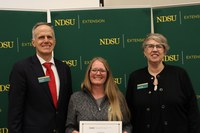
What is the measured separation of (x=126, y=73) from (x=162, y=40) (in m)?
0.99

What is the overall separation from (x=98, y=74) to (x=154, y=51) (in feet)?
2.03

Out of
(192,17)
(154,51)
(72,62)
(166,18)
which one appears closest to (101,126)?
(154,51)

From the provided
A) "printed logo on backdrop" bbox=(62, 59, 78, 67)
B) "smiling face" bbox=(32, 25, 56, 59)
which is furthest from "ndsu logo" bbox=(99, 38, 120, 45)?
"smiling face" bbox=(32, 25, 56, 59)

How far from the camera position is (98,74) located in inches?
112

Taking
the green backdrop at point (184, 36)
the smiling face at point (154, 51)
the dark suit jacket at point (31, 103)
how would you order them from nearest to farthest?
the dark suit jacket at point (31, 103), the smiling face at point (154, 51), the green backdrop at point (184, 36)

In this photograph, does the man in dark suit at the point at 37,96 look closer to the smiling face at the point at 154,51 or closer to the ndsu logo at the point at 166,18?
the smiling face at the point at 154,51

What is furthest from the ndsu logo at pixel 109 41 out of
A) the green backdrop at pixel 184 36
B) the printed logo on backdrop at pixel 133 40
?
→ the green backdrop at pixel 184 36

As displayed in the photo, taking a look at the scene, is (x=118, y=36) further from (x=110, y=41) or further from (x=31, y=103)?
(x=31, y=103)

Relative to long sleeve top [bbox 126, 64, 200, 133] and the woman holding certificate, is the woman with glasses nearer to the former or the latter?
long sleeve top [bbox 126, 64, 200, 133]

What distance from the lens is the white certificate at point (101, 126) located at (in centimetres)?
266

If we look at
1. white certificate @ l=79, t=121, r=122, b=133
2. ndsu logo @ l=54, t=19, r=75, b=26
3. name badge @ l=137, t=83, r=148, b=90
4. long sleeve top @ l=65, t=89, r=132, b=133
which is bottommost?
white certificate @ l=79, t=121, r=122, b=133

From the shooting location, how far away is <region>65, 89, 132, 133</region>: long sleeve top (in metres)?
2.72

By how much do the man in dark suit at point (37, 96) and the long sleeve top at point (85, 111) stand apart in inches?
4.8

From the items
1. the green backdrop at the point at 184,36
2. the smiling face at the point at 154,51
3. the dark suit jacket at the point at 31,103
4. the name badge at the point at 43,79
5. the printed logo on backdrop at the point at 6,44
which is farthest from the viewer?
the green backdrop at the point at 184,36
